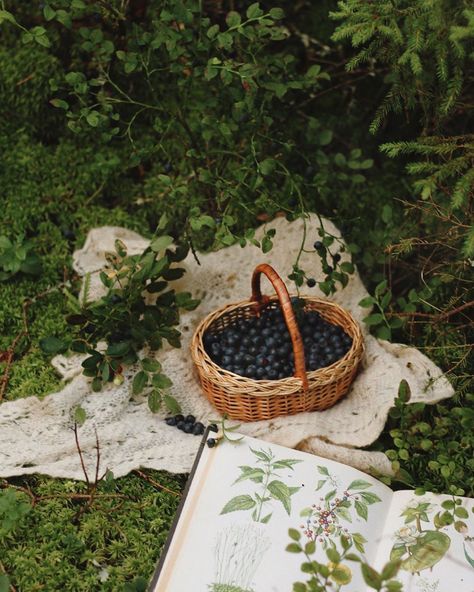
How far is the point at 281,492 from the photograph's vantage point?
1.48 meters

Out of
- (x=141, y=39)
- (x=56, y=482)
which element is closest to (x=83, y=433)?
(x=56, y=482)

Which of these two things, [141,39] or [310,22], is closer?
[141,39]

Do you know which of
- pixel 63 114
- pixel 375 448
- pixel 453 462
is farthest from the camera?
pixel 63 114

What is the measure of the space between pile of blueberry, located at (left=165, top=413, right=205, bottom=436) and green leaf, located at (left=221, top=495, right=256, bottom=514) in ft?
0.96

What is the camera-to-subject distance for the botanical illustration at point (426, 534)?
4.54 ft

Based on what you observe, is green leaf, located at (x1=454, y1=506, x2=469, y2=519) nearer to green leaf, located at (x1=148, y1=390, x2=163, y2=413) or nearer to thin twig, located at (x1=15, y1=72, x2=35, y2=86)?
green leaf, located at (x1=148, y1=390, x2=163, y2=413)

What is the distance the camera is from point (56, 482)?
64.7 inches

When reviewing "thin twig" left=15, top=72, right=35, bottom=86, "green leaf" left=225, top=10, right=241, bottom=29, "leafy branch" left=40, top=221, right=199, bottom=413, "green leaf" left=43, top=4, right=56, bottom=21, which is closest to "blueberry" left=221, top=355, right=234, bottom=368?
"leafy branch" left=40, top=221, right=199, bottom=413

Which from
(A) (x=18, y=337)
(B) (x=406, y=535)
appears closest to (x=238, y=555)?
(B) (x=406, y=535)

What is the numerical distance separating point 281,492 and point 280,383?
0.85ft

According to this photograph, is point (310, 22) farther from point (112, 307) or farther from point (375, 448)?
point (375, 448)

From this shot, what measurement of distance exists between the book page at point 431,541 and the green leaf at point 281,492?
0.18 m

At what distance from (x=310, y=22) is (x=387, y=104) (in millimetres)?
769

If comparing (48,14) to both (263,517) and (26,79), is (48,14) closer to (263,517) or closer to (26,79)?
(26,79)
